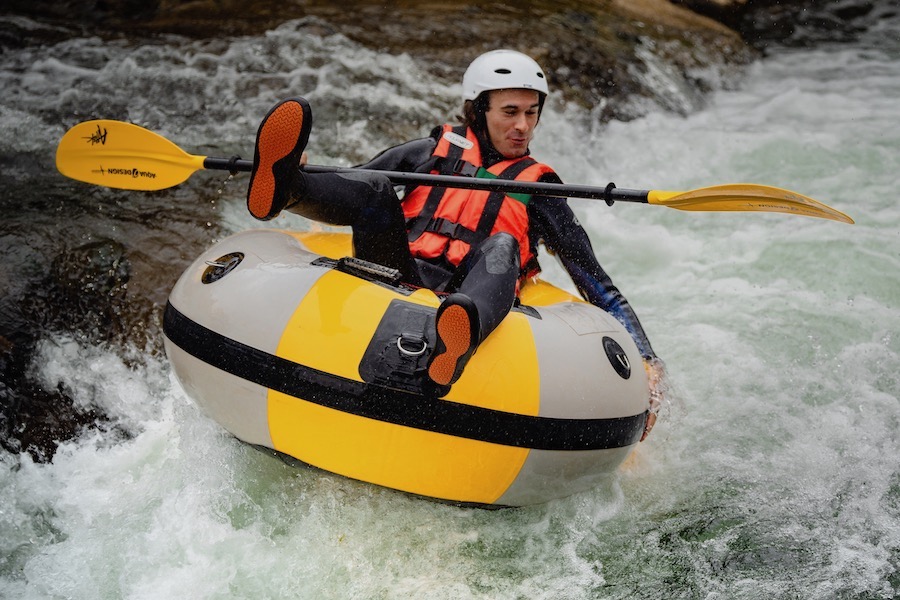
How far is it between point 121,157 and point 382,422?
1.62 m

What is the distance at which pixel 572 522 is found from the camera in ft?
9.76

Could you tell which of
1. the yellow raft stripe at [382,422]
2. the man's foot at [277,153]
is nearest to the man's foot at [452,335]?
the yellow raft stripe at [382,422]

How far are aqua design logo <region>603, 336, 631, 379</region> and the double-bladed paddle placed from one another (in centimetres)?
46

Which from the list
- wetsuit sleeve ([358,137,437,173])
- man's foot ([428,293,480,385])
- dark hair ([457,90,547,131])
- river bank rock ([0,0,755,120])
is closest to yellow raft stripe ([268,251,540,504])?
man's foot ([428,293,480,385])

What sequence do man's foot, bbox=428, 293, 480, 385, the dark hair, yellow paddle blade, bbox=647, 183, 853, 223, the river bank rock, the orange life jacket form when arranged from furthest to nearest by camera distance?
the river bank rock < the dark hair < the orange life jacket < yellow paddle blade, bbox=647, 183, 853, 223 < man's foot, bbox=428, 293, 480, 385

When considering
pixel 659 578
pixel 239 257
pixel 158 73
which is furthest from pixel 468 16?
pixel 659 578

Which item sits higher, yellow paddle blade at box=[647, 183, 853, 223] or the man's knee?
yellow paddle blade at box=[647, 183, 853, 223]

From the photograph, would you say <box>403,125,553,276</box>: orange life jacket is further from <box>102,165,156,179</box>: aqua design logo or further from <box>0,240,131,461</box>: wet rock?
<box>0,240,131,461</box>: wet rock

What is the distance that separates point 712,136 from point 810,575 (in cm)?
410

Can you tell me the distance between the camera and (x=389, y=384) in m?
2.44

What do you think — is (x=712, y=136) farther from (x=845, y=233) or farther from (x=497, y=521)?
(x=497, y=521)

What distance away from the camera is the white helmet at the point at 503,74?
3.27 meters

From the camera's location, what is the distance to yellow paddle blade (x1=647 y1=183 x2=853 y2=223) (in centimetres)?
287

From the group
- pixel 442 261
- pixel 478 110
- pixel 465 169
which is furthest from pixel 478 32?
pixel 442 261
